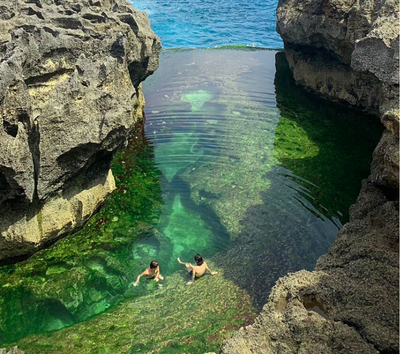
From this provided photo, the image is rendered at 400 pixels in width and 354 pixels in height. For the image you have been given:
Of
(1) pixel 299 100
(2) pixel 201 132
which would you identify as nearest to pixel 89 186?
(2) pixel 201 132

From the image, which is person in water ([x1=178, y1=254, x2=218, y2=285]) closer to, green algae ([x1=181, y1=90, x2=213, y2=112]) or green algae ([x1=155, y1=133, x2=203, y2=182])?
green algae ([x1=155, y1=133, x2=203, y2=182])

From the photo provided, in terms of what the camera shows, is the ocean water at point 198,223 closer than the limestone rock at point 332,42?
Yes

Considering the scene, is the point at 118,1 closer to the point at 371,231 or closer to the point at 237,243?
the point at 237,243

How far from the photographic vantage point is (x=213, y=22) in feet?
102

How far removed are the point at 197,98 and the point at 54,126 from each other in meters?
9.43

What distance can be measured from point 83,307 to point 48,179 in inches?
97.2

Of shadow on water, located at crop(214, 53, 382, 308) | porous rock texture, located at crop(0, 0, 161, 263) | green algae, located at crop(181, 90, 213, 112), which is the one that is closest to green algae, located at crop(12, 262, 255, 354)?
shadow on water, located at crop(214, 53, 382, 308)

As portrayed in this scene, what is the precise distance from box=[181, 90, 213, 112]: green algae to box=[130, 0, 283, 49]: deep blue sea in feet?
33.3

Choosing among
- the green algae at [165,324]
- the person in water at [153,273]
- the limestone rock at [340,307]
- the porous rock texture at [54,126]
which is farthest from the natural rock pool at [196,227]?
the limestone rock at [340,307]

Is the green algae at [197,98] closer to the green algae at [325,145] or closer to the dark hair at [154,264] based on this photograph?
the green algae at [325,145]

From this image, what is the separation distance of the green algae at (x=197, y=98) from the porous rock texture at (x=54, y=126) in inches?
227

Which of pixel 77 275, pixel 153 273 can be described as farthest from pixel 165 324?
pixel 77 275

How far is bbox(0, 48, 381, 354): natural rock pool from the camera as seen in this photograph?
667 centimetres

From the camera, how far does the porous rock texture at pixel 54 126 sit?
7.06 meters
